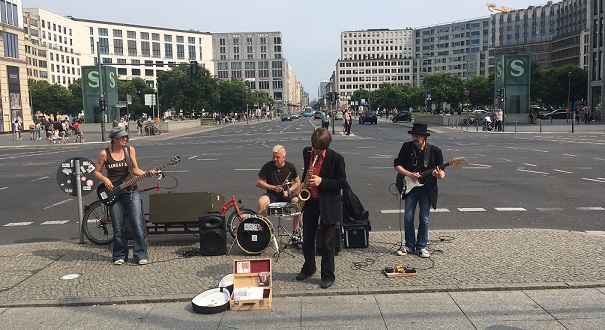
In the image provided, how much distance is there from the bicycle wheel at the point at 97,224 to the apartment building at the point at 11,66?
57.8 metres

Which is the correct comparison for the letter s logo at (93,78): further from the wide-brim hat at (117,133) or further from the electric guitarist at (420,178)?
the electric guitarist at (420,178)

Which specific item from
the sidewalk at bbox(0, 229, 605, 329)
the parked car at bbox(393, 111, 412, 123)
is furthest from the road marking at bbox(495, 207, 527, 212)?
the parked car at bbox(393, 111, 412, 123)

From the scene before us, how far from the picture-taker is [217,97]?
76000mm

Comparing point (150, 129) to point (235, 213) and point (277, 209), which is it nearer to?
point (235, 213)

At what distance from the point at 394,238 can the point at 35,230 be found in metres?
6.24

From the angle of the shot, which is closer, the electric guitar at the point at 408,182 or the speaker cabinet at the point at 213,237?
the electric guitar at the point at 408,182

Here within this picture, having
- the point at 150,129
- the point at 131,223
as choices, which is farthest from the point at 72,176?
the point at 150,129

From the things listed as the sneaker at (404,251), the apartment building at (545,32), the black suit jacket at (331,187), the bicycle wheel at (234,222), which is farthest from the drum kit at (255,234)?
the apartment building at (545,32)

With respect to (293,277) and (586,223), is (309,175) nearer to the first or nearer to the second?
(293,277)

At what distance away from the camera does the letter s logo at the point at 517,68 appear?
48.9m

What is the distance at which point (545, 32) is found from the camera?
144 meters

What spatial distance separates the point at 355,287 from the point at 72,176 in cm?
478

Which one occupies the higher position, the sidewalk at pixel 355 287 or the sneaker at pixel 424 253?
the sneaker at pixel 424 253

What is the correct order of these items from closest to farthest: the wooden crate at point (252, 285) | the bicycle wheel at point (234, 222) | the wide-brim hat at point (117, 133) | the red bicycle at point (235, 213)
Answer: the wooden crate at point (252, 285), the wide-brim hat at point (117, 133), the red bicycle at point (235, 213), the bicycle wheel at point (234, 222)
